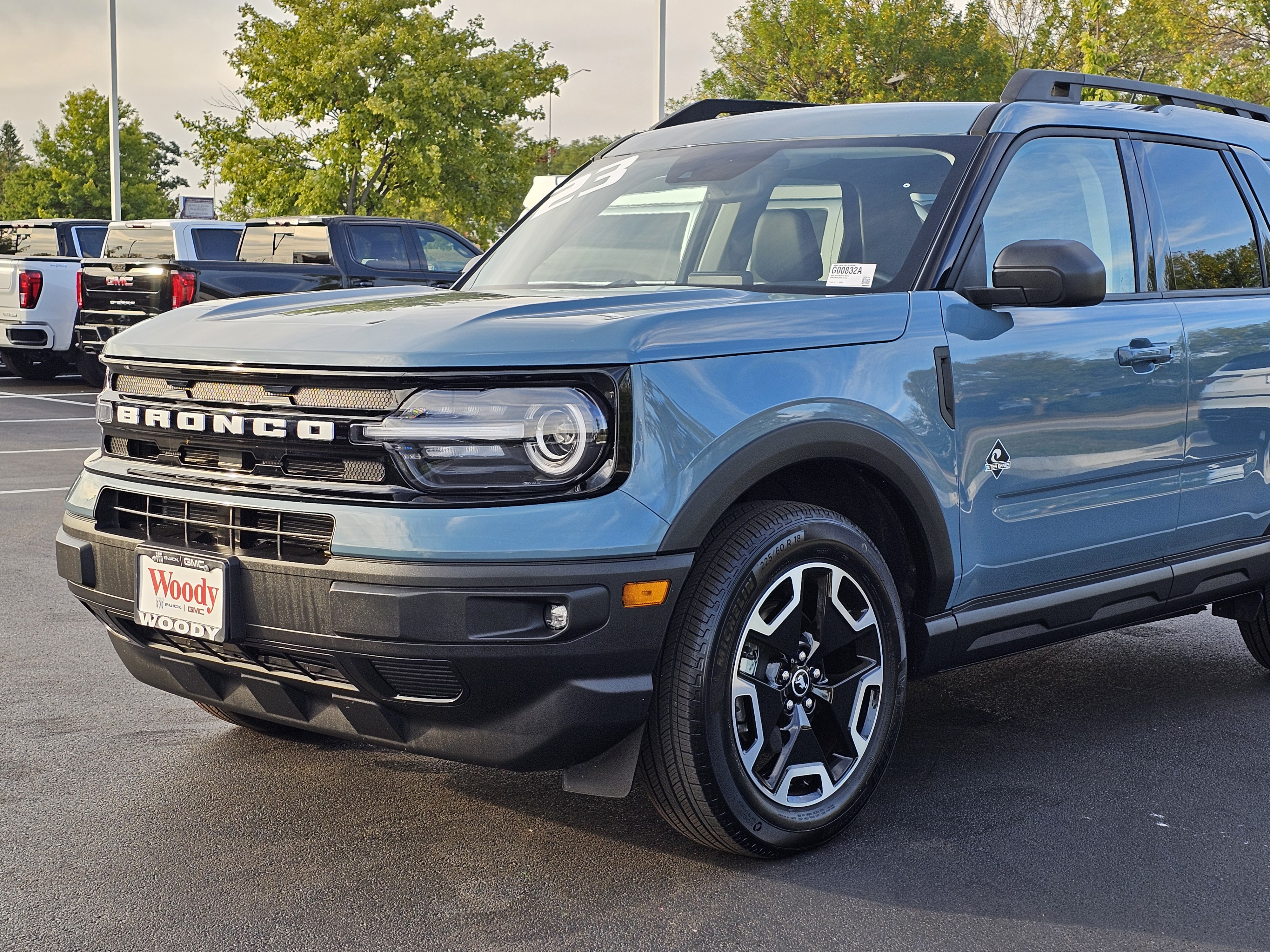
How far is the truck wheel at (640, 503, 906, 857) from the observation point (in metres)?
3.18

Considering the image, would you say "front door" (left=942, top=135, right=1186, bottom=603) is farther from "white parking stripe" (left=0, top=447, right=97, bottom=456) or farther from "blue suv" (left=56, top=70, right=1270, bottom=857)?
"white parking stripe" (left=0, top=447, right=97, bottom=456)

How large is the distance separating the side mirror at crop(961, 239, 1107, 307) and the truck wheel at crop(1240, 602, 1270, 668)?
6.42 ft

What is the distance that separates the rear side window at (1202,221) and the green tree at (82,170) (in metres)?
52.4

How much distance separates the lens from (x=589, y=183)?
4.93m

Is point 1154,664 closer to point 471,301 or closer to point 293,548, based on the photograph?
point 471,301

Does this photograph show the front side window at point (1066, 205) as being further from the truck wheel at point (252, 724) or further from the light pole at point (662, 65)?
the light pole at point (662, 65)

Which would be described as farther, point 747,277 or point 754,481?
point 747,277

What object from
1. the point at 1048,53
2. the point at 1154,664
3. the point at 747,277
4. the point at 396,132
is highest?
the point at 1048,53

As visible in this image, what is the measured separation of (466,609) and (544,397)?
469 millimetres

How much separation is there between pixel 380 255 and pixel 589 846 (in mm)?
13177

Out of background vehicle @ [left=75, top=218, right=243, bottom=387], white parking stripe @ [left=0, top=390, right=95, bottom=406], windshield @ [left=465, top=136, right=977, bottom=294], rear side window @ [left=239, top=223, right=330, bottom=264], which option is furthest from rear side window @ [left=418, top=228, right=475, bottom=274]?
windshield @ [left=465, top=136, right=977, bottom=294]

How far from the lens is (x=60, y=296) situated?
1725cm

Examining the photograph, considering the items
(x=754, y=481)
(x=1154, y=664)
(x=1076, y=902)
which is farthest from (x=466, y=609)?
(x=1154, y=664)

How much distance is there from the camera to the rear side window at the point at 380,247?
1584cm
